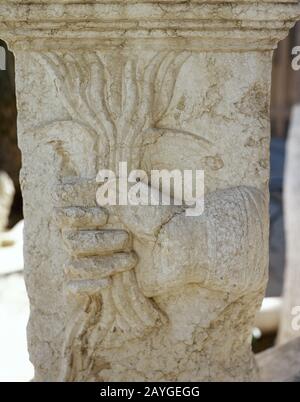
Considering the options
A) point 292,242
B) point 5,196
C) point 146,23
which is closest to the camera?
point 146,23

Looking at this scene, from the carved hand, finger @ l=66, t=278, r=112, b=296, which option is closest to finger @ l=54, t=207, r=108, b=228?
the carved hand

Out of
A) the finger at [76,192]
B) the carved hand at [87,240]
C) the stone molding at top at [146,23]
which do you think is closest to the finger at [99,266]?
the carved hand at [87,240]

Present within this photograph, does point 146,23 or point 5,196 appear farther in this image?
point 5,196

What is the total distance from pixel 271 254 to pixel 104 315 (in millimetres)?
3554

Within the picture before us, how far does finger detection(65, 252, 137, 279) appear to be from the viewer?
1724 millimetres

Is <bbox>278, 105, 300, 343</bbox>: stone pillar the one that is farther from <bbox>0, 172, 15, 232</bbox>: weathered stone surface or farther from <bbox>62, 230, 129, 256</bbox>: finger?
<bbox>0, 172, 15, 232</bbox>: weathered stone surface

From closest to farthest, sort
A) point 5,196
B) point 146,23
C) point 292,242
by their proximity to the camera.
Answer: point 146,23 < point 292,242 < point 5,196

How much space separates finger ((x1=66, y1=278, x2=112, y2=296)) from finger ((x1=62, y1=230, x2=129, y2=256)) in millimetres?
71

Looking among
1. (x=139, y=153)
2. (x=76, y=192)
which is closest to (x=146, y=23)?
(x=139, y=153)

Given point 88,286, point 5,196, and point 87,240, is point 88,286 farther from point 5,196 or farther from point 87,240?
point 5,196

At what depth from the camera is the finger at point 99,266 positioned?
1724mm

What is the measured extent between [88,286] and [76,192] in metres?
0.23

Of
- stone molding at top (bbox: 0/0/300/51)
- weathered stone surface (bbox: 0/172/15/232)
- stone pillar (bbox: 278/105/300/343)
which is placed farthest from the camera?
weathered stone surface (bbox: 0/172/15/232)

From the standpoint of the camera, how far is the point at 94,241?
1.71 meters
